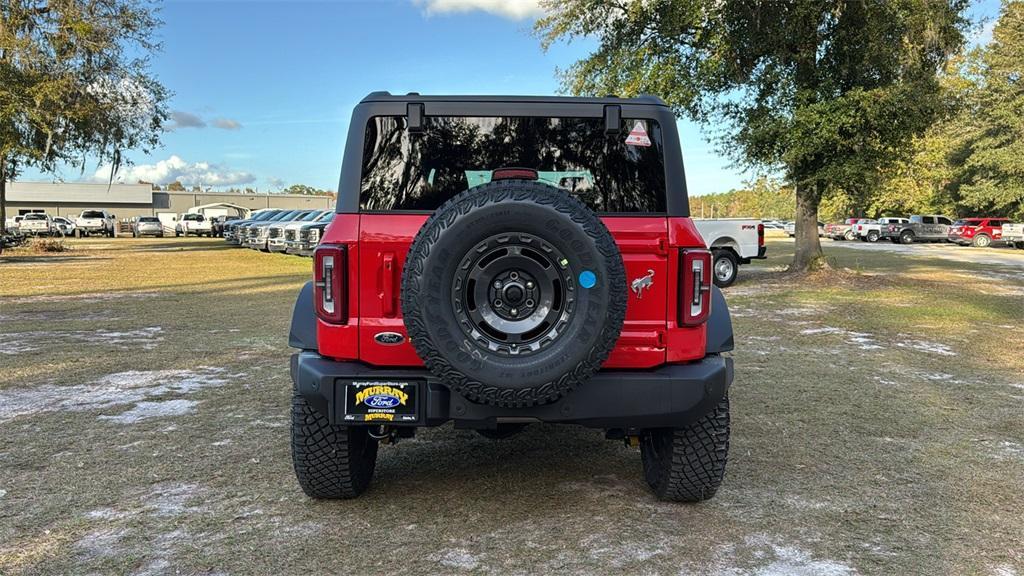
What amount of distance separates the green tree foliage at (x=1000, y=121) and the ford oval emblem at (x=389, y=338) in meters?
42.5

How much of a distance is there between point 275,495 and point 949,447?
14.2 ft

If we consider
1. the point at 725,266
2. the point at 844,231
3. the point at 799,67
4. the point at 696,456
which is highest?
the point at 799,67

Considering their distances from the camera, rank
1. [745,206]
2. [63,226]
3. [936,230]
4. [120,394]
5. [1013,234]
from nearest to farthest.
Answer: [120,394] < [1013,234] < [936,230] < [63,226] < [745,206]

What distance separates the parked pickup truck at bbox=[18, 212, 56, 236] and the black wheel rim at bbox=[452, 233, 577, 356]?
160ft

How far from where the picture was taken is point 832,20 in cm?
1581

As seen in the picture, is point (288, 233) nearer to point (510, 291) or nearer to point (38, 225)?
point (510, 291)

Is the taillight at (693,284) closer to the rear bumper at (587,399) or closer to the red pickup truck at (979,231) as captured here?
the rear bumper at (587,399)

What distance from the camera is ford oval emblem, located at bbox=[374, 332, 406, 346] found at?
3.46 meters

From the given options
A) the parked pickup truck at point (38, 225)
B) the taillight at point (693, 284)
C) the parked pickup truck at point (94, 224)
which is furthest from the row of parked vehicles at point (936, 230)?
the parked pickup truck at point (38, 225)

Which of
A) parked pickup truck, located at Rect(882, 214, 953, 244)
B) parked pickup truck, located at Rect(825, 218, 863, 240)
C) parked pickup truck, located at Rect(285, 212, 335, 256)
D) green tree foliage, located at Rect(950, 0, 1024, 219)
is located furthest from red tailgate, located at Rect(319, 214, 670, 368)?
parked pickup truck, located at Rect(825, 218, 863, 240)

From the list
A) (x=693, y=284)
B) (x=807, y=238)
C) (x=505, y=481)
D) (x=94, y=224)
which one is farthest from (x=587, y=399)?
(x=94, y=224)

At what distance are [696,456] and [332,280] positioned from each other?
2.01 meters

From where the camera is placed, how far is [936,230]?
43.7 meters

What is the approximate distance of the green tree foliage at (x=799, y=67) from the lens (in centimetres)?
1498
